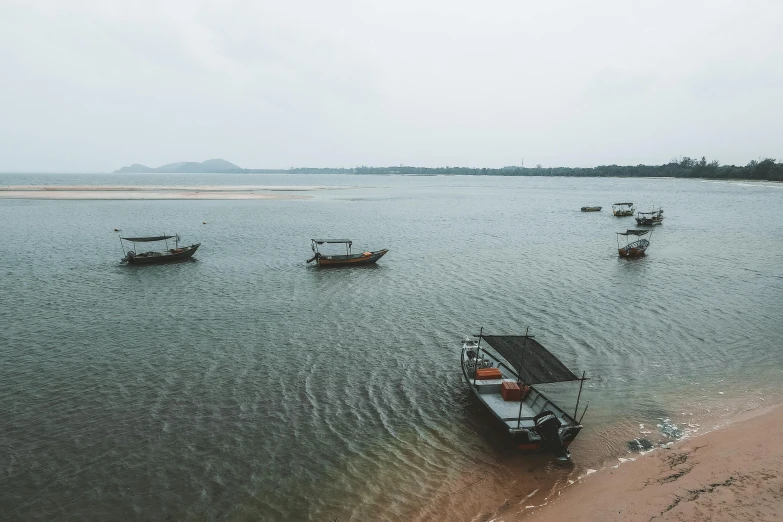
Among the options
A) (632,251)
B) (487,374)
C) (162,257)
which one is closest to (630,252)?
(632,251)

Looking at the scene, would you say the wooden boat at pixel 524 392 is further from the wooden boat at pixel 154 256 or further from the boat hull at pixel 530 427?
the wooden boat at pixel 154 256

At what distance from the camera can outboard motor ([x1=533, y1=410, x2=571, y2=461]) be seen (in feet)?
49.0

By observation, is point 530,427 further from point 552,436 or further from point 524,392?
point 524,392

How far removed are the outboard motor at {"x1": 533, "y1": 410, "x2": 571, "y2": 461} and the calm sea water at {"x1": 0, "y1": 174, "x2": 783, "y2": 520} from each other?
0.49m

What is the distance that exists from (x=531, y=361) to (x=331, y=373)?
8.98m

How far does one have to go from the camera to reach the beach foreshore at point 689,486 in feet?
38.8

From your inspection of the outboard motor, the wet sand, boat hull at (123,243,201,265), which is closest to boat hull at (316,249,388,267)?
boat hull at (123,243,201,265)

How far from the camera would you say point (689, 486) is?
12906 mm

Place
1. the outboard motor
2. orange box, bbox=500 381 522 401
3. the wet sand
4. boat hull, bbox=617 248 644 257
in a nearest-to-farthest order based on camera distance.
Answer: the outboard motor, orange box, bbox=500 381 522 401, boat hull, bbox=617 248 644 257, the wet sand

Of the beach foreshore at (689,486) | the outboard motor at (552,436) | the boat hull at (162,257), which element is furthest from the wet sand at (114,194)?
the beach foreshore at (689,486)

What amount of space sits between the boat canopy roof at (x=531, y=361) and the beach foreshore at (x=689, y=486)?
10.5ft

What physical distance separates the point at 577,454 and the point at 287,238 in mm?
50277

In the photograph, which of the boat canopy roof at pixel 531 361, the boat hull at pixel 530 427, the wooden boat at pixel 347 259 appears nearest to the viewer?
the boat hull at pixel 530 427

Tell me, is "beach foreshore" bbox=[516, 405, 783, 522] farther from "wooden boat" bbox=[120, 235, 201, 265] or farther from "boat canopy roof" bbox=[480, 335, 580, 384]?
"wooden boat" bbox=[120, 235, 201, 265]
